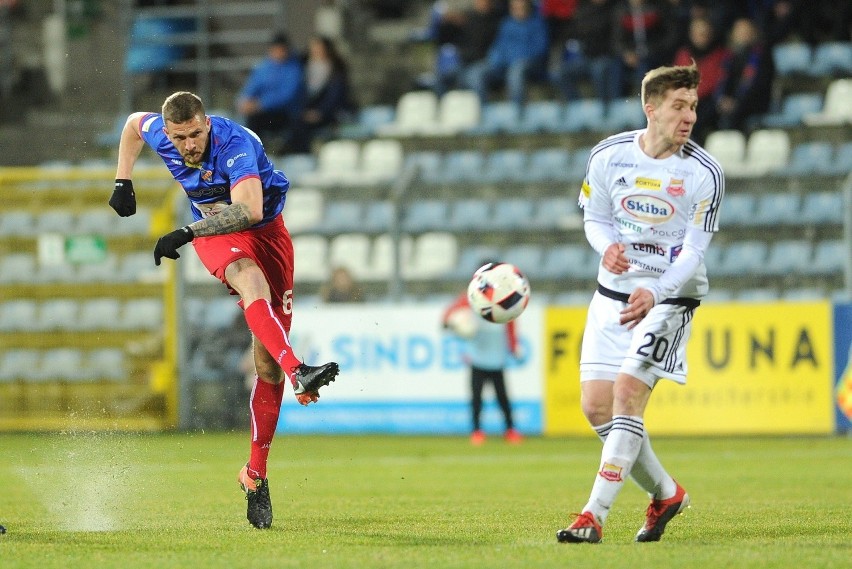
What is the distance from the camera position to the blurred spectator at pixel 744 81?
57.9ft

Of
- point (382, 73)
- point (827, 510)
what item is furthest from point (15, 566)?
point (382, 73)

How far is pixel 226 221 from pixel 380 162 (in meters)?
12.5

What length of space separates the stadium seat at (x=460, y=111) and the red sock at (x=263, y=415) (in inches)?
479

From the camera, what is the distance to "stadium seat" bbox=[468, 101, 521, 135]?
19469mm

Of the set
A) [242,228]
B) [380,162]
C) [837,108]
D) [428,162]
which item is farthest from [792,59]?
[242,228]

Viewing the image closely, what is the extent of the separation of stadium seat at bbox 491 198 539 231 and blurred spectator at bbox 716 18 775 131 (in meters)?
2.51

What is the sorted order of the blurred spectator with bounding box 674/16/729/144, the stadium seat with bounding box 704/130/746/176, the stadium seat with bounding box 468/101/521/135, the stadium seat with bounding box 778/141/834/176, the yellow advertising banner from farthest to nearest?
the stadium seat with bounding box 468/101/521/135, the blurred spectator with bounding box 674/16/729/144, the stadium seat with bounding box 704/130/746/176, the stadium seat with bounding box 778/141/834/176, the yellow advertising banner

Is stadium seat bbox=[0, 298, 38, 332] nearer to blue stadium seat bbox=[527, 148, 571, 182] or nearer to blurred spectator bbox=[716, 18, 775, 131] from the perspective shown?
blue stadium seat bbox=[527, 148, 571, 182]

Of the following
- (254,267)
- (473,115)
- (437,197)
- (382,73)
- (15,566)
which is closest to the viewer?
(15,566)

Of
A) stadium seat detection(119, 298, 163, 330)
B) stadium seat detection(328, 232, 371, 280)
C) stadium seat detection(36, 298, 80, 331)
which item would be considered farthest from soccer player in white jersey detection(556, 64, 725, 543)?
stadium seat detection(328, 232, 371, 280)

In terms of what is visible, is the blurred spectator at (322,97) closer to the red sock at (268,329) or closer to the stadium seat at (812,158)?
the stadium seat at (812,158)

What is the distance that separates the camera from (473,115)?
1989cm

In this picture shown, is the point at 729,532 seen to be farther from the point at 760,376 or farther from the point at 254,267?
the point at 760,376

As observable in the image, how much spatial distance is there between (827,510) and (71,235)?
11.3 meters
